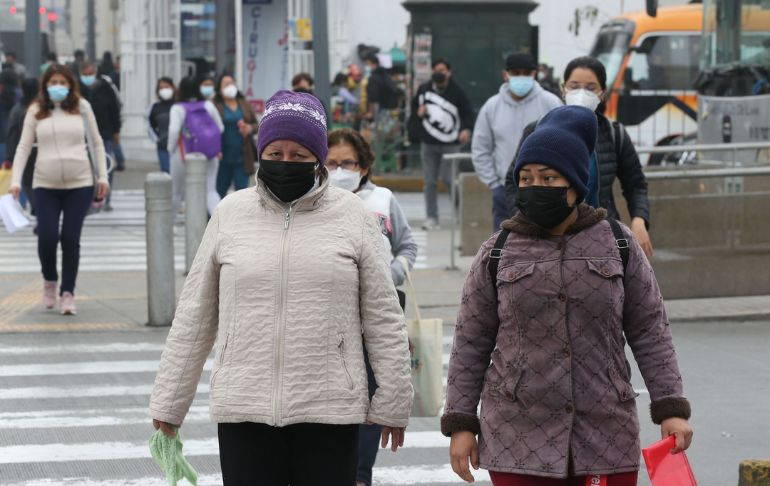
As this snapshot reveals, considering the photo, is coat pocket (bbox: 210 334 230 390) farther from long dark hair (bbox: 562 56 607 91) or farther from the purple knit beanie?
long dark hair (bbox: 562 56 607 91)

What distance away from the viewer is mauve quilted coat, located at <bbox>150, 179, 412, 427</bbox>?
166 inches

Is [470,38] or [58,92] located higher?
[470,38]

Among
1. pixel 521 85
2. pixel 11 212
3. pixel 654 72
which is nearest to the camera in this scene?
pixel 521 85

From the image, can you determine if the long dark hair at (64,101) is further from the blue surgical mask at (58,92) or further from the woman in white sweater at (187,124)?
the woman in white sweater at (187,124)

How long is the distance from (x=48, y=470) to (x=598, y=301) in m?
3.75

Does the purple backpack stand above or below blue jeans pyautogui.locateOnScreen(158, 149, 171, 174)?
above

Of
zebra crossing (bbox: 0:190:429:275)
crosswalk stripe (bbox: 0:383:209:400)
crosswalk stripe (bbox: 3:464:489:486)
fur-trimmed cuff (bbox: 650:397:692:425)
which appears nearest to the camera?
fur-trimmed cuff (bbox: 650:397:692:425)

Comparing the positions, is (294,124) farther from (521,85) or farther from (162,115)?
(162,115)

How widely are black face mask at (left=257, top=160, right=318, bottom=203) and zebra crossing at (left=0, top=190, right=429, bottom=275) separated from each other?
33.0 ft

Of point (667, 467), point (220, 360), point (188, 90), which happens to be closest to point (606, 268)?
point (667, 467)

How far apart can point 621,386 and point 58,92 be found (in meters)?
7.45

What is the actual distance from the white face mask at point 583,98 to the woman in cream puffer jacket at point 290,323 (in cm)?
298

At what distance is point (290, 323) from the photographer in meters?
4.21

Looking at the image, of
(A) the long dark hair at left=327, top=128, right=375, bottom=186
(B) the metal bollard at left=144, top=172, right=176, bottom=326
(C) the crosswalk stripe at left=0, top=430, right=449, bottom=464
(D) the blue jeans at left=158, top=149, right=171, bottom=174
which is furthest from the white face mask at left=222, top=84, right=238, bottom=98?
(A) the long dark hair at left=327, top=128, right=375, bottom=186
